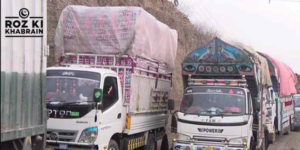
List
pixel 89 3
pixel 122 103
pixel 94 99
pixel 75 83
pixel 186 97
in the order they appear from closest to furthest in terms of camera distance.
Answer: pixel 94 99 < pixel 75 83 < pixel 122 103 < pixel 186 97 < pixel 89 3

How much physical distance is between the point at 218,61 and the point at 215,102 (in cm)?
144

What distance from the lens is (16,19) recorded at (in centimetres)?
557

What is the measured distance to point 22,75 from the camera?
564 cm

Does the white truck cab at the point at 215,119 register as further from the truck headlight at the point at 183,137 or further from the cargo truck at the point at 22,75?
the cargo truck at the point at 22,75

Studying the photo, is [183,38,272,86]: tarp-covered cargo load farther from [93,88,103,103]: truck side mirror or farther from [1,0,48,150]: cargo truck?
[1,0,48,150]: cargo truck

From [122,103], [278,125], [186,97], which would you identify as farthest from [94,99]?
[278,125]

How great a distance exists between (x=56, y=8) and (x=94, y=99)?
11.7 m

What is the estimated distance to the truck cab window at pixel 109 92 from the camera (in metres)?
8.15

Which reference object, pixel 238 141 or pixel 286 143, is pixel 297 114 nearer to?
pixel 286 143

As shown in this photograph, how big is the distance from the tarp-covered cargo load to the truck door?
3167 mm

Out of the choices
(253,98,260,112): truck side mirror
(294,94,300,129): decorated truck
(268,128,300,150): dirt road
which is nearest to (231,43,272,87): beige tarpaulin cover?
(253,98,260,112): truck side mirror

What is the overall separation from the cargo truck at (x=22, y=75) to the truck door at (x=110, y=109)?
1.86 metres

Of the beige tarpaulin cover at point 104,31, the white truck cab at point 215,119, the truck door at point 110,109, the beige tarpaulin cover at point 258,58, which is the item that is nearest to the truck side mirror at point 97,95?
the truck door at point 110,109

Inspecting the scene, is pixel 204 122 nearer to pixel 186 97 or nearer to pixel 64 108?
pixel 186 97
